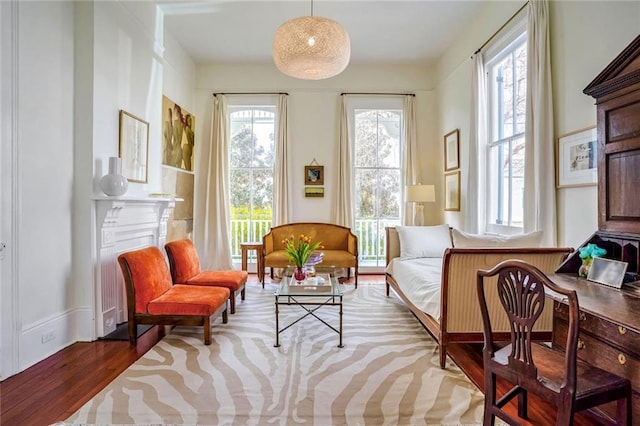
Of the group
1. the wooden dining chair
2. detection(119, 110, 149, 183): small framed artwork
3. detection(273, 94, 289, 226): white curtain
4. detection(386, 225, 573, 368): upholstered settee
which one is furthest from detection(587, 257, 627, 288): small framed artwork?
detection(273, 94, 289, 226): white curtain

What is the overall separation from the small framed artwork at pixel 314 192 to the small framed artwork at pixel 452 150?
2137mm

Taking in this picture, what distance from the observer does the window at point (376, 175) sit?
6.16 m

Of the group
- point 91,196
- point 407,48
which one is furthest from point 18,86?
point 407,48

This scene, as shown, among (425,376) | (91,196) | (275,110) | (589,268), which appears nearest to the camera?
(589,268)

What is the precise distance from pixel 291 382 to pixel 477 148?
363 cm

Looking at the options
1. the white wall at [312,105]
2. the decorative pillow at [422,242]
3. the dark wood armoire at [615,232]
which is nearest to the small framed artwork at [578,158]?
the dark wood armoire at [615,232]

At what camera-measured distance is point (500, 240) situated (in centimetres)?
322

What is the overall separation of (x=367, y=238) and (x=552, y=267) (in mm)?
3746

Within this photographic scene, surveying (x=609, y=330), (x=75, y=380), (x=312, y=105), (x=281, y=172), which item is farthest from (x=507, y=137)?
(x=75, y=380)

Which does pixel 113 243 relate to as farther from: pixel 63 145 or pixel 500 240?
pixel 500 240

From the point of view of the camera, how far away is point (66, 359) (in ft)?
8.76

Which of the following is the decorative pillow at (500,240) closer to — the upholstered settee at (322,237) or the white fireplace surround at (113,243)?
the upholstered settee at (322,237)

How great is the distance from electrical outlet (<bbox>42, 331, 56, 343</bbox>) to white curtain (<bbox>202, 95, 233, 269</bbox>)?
3.11m

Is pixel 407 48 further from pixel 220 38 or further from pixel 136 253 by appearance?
pixel 136 253
